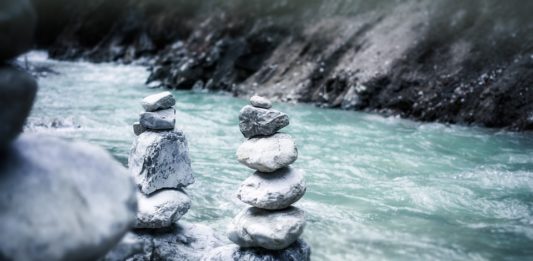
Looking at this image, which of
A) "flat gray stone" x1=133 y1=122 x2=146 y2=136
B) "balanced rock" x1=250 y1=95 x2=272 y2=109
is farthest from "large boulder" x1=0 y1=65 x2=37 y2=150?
"flat gray stone" x1=133 y1=122 x2=146 y2=136

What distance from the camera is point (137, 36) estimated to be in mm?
35594

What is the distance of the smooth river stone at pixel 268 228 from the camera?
5.11 meters

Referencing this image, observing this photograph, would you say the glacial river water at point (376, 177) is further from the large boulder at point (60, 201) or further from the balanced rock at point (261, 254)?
the large boulder at point (60, 201)

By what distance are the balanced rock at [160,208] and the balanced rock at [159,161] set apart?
9 cm

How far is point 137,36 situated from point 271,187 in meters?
32.5

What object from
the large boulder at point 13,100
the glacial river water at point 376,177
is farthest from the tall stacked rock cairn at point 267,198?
the large boulder at point 13,100

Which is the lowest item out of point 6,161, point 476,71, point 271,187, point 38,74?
point 38,74

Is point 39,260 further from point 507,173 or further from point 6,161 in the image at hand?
point 507,173

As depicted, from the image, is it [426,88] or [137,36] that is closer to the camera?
[426,88]

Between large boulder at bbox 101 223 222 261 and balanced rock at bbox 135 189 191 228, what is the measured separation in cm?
13

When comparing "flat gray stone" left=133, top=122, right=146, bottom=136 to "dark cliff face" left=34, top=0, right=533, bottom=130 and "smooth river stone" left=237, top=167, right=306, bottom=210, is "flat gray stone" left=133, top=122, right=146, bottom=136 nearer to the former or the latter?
"smooth river stone" left=237, top=167, right=306, bottom=210

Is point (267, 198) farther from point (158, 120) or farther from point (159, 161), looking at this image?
point (158, 120)

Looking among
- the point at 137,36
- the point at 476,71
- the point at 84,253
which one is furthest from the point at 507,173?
the point at 137,36

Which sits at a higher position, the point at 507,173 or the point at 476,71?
the point at 476,71
